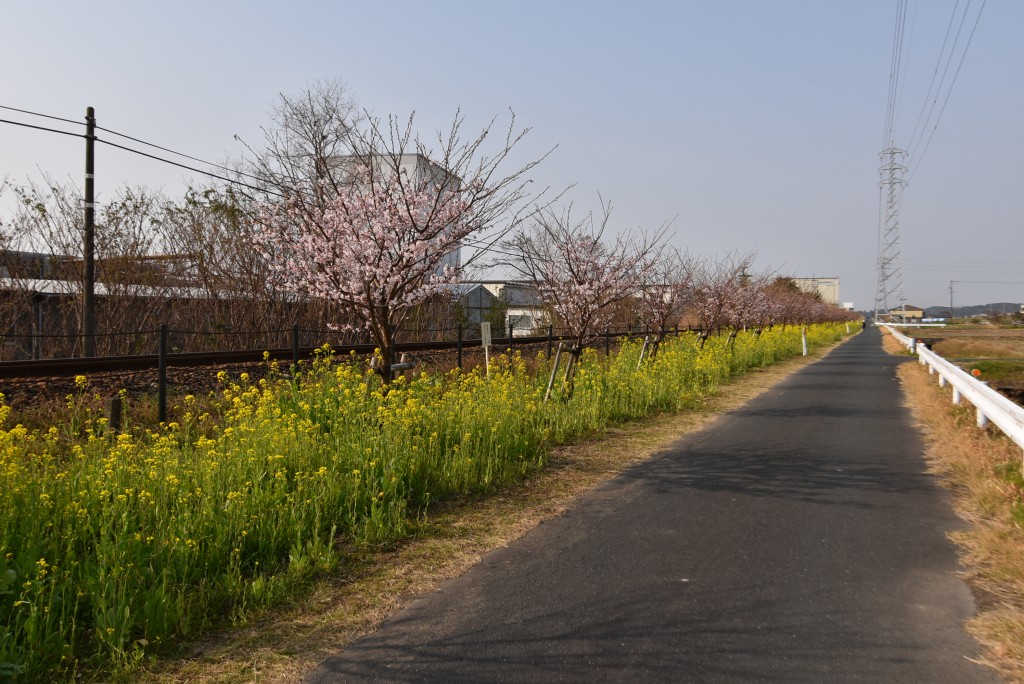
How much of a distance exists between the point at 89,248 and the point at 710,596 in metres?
15.3

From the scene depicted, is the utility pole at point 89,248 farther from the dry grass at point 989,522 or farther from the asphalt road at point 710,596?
the dry grass at point 989,522

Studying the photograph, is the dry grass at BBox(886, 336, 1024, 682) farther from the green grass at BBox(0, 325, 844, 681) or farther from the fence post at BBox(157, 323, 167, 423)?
the fence post at BBox(157, 323, 167, 423)

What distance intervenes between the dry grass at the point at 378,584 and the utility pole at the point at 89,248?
465 inches

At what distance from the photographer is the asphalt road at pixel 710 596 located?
3.37m

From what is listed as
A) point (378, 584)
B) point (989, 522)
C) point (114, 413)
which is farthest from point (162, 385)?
point (989, 522)

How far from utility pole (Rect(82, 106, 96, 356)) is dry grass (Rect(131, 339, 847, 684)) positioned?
11812 millimetres

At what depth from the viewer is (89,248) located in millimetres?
15133

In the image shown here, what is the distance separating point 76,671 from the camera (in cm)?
333

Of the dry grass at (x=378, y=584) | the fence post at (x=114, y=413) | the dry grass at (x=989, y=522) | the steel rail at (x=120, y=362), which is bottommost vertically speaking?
the dry grass at (x=378, y=584)

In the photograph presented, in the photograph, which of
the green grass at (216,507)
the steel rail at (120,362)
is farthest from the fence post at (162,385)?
the steel rail at (120,362)

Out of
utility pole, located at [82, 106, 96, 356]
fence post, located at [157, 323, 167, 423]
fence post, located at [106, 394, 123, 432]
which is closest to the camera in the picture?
fence post, located at [106, 394, 123, 432]

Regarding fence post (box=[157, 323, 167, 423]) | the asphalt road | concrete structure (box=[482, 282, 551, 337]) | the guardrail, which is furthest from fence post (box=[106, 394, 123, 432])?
concrete structure (box=[482, 282, 551, 337])

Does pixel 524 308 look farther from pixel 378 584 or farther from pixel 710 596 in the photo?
pixel 710 596

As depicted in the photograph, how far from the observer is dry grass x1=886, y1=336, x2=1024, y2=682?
3705 millimetres
